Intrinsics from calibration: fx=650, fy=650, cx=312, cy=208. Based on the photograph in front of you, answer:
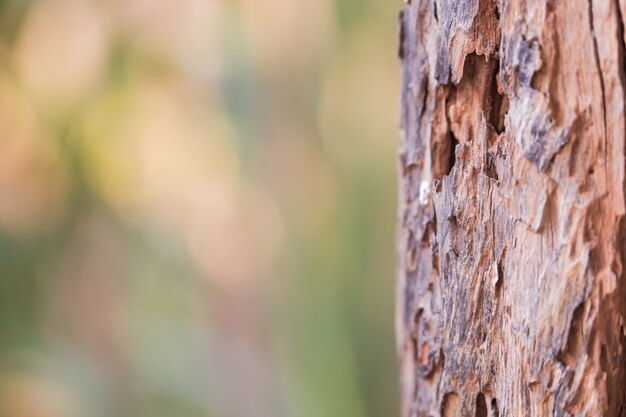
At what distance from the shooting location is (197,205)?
1402mm

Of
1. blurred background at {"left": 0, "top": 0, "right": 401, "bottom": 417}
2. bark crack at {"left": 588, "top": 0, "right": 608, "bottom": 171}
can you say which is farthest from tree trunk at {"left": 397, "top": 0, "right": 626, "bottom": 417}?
blurred background at {"left": 0, "top": 0, "right": 401, "bottom": 417}

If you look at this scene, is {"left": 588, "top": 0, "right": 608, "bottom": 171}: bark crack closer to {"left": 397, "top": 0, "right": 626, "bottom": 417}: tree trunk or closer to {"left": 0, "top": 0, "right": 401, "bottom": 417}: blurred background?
{"left": 397, "top": 0, "right": 626, "bottom": 417}: tree trunk

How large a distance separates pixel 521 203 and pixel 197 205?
41.4 inches

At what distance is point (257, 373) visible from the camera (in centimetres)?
142

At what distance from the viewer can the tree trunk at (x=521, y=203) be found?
0.38 meters

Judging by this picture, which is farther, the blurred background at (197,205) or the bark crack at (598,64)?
the blurred background at (197,205)

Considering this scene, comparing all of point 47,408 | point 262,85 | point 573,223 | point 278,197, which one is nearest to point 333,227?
point 278,197

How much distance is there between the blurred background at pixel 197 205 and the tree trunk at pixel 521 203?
2.76 ft

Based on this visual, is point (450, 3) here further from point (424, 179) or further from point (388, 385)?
point (388, 385)

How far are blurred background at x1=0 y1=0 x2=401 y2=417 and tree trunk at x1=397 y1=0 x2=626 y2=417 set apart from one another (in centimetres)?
84

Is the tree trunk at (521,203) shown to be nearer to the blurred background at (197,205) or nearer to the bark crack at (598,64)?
the bark crack at (598,64)

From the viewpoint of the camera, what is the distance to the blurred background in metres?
1.39

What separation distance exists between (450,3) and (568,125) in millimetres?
142

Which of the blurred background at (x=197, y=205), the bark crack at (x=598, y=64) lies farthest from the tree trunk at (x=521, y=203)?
the blurred background at (x=197, y=205)
